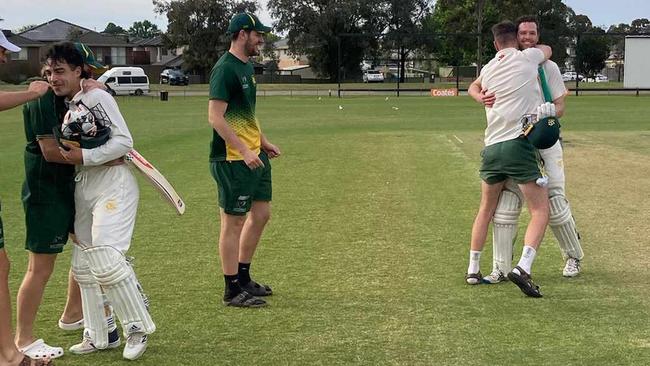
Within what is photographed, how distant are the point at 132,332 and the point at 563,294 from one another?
320cm

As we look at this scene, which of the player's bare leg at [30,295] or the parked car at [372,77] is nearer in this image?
the player's bare leg at [30,295]

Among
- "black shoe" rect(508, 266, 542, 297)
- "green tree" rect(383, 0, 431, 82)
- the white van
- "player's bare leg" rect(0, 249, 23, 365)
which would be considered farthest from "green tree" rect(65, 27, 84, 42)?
"player's bare leg" rect(0, 249, 23, 365)

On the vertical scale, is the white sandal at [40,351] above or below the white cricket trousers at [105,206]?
below

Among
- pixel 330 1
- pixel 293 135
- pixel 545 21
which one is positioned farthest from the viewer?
pixel 545 21

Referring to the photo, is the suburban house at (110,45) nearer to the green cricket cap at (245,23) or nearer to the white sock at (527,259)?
the green cricket cap at (245,23)

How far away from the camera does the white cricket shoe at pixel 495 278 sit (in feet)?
20.6

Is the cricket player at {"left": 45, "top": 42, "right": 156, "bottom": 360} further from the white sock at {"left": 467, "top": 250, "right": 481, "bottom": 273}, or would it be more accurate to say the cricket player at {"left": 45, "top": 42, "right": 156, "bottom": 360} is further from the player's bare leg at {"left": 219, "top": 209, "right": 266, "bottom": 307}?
the white sock at {"left": 467, "top": 250, "right": 481, "bottom": 273}

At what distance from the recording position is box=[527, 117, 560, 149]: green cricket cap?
231 inches

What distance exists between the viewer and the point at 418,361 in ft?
14.8

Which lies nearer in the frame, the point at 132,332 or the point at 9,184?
the point at 132,332

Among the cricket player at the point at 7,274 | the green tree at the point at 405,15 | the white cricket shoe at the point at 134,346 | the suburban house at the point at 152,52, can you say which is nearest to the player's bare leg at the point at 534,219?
the white cricket shoe at the point at 134,346

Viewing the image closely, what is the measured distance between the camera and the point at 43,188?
14.8 ft

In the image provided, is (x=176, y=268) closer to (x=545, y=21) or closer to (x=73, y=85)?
(x=73, y=85)

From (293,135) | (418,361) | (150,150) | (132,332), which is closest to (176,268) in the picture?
(132,332)
